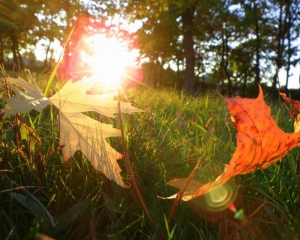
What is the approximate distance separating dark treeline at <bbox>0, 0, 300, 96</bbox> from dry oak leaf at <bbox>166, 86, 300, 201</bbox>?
35.7ft

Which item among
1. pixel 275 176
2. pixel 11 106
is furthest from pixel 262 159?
pixel 275 176

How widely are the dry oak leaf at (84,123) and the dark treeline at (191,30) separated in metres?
10.4

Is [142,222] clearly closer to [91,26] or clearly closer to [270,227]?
[270,227]

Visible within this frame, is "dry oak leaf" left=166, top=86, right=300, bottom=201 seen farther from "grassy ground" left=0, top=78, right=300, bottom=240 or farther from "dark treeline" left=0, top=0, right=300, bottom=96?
"dark treeline" left=0, top=0, right=300, bottom=96

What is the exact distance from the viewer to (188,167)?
1607 mm

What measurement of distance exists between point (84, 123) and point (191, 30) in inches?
829

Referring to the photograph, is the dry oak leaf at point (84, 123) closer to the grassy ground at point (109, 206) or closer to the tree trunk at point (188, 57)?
the grassy ground at point (109, 206)

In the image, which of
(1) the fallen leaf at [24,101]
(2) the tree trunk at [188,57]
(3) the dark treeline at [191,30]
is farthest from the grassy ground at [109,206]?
(2) the tree trunk at [188,57]

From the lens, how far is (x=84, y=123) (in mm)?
1075

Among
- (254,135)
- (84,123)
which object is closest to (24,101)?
(84,123)

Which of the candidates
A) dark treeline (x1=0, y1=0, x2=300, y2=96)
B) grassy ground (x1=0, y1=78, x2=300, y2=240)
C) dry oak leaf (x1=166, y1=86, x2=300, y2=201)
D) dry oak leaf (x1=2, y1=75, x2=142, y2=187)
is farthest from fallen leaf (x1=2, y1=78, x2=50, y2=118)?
dark treeline (x1=0, y1=0, x2=300, y2=96)

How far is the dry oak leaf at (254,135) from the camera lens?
79 cm

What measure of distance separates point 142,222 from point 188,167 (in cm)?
56

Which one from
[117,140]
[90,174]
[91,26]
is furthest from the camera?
[91,26]
